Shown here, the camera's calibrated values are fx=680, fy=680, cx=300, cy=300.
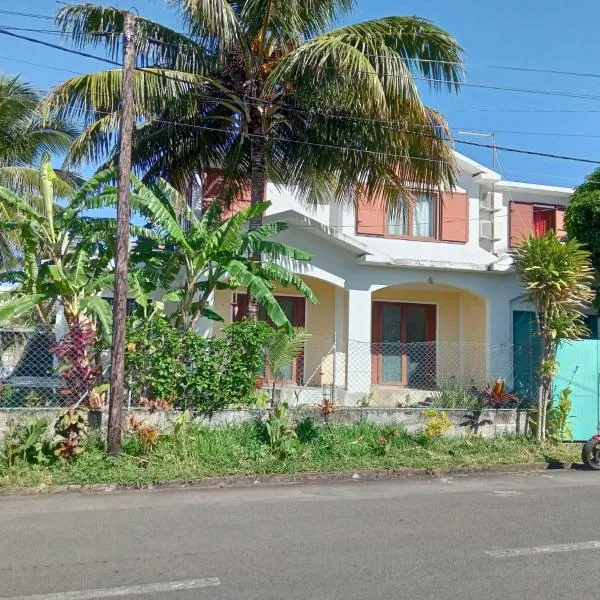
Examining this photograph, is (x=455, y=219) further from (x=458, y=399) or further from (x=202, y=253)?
(x=202, y=253)

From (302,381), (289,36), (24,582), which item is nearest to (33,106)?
(289,36)

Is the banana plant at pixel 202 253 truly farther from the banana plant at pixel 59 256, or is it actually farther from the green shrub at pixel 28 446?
the green shrub at pixel 28 446

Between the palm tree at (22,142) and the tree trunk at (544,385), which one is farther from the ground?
the palm tree at (22,142)

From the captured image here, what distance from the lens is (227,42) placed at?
12.0 m

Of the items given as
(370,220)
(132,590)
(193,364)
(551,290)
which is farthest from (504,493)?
(370,220)

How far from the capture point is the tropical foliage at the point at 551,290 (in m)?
11.8

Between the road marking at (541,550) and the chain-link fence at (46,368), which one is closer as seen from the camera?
the road marking at (541,550)

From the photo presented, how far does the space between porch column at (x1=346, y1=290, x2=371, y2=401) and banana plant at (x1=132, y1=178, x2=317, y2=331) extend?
3.36 meters

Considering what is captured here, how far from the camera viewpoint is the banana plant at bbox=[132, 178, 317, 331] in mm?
11250

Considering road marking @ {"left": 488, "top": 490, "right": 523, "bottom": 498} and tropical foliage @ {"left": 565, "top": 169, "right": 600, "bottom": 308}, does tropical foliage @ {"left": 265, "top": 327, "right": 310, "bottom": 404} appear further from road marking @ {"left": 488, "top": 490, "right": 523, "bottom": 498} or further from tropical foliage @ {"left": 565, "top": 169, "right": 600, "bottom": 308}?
tropical foliage @ {"left": 565, "top": 169, "right": 600, "bottom": 308}

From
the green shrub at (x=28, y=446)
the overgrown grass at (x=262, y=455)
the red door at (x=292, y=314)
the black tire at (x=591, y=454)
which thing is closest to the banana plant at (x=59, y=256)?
the green shrub at (x=28, y=446)

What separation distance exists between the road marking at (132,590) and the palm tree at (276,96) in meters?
8.45

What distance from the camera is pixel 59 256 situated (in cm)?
1098

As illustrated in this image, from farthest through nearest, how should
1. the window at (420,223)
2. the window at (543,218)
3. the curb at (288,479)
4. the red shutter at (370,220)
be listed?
the window at (543,218)
the window at (420,223)
the red shutter at (370,220)
the curb at (288,479)
